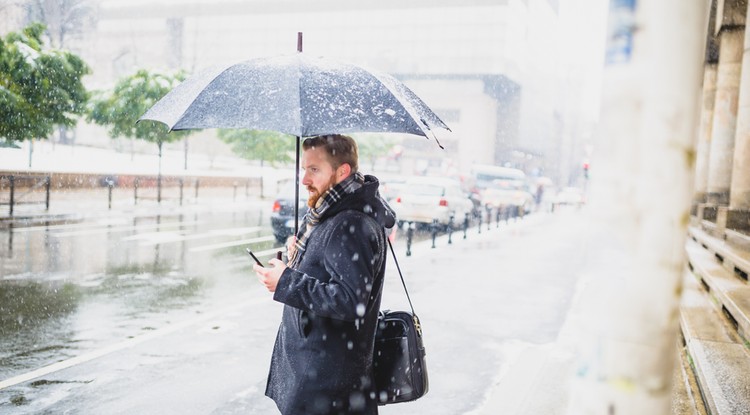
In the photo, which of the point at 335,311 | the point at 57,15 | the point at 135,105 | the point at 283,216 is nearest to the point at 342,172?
the point at 335,311

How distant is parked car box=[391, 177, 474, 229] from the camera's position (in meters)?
19.3

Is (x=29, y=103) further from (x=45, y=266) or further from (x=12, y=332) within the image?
(x=12, y=332)

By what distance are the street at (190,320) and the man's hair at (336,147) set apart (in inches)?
110

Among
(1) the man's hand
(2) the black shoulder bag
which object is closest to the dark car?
(2) the black shoulder bag

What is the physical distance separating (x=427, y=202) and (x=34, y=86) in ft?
41.8

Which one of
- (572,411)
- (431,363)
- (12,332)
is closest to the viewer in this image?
(572,411)

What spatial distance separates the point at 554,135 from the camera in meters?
86.0

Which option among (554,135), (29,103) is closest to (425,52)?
(554,135)

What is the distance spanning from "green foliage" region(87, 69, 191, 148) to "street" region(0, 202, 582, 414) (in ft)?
40.1

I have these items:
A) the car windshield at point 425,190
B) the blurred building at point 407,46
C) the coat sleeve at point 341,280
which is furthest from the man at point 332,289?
the blurred building at point 407,46

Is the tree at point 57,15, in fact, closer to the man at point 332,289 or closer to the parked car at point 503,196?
the parked car at point 503,196

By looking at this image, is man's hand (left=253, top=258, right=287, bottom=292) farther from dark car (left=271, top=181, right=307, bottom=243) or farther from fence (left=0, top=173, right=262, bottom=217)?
fence (left=0, top=173, right=262, bottom=217)

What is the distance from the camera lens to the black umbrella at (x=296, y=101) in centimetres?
288

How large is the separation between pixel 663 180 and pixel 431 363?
5.05 metres
